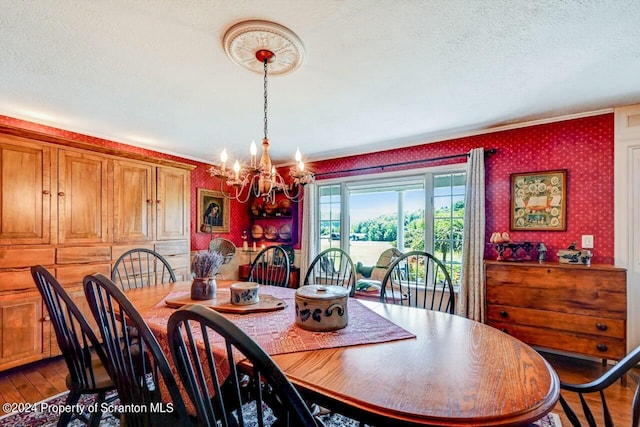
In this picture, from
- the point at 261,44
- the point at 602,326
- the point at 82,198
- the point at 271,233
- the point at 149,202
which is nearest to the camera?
the point at 261,44

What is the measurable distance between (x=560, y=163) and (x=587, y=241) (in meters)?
0.75

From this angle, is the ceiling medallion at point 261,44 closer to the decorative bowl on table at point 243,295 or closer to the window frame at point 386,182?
the decorative bowl on table at point 243,295

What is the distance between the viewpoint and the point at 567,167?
2912 mm

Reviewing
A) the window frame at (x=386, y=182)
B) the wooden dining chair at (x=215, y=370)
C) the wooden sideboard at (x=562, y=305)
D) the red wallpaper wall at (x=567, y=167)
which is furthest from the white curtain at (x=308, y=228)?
the wooden dining chair at (x=215, y=370)

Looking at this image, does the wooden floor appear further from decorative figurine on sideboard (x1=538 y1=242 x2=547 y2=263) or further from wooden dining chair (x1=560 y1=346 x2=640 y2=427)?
wooden dining chair (x1=560 y1=346 x2=640 y2=427)

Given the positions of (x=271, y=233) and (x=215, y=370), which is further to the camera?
(x=271, y=233)

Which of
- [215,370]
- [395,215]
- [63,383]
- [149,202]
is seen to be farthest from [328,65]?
[63,383]

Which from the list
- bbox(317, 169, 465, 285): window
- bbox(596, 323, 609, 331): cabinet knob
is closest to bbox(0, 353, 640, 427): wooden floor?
bbox(596, 323, 609, 331): cabinet knob

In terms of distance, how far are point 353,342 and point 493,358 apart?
1.66 feet

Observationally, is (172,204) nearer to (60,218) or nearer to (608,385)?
(60,218)

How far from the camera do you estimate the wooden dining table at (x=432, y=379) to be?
809 millimetres

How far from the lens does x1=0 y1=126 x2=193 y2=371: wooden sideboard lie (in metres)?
2.46

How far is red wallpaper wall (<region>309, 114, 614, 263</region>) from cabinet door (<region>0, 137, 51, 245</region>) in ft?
13.0

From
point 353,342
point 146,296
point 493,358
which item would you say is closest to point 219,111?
point 146,296
